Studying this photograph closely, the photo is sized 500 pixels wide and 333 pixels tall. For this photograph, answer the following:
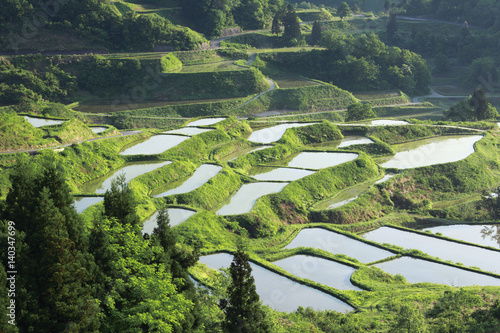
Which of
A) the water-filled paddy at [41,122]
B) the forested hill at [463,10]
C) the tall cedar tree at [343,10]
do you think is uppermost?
the forested hill at [463,10]

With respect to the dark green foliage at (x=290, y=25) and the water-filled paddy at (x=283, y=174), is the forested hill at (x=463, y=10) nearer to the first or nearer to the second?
the dark green foliage at (x=290, y=25)

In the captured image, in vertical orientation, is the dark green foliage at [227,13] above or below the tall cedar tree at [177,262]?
above

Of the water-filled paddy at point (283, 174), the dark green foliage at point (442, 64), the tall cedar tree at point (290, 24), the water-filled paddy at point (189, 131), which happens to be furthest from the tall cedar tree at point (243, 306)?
the dark green foliage at point (442, 64)

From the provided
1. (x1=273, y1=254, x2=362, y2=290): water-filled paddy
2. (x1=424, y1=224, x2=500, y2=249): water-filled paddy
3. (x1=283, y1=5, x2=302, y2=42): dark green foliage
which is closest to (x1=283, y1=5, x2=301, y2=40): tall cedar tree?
(x1=283, y1=5, x2=302, y2=42): dark green foliage

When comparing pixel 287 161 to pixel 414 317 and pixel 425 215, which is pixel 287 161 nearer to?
pixel 425 215

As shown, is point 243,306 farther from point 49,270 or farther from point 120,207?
point 49,270

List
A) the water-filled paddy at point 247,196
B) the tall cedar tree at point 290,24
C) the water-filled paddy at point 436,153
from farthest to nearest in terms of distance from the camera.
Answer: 1. the tall cedar tree at point 290,24
2. the water-filled paddy at point 436,153
3. the water-filled paddy at point 247,196

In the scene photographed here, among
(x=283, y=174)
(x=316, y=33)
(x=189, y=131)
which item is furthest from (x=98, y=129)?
(x=316, y=33)
